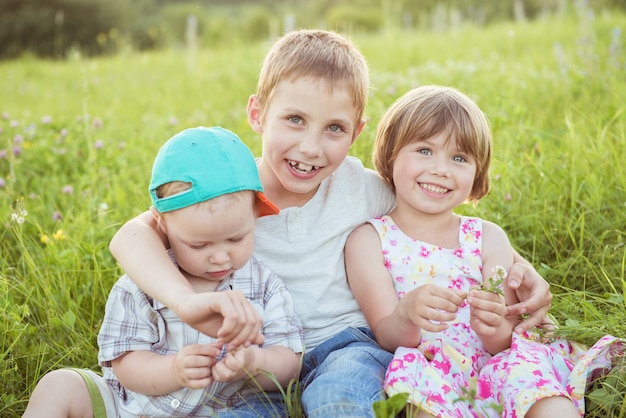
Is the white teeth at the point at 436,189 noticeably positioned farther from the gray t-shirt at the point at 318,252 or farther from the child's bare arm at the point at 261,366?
the child's bare arm at the point at 261,366

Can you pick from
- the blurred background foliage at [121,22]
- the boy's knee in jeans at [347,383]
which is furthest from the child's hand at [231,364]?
the blurred background foliage at [121,22]

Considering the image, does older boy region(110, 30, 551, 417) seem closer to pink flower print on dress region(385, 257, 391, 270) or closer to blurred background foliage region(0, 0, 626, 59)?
pink flower print on dress region(385, 257, 391, 270)

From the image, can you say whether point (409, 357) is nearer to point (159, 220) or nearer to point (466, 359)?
point (466, 359)

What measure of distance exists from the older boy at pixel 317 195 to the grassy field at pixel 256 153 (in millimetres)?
Result: 591

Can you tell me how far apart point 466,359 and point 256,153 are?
2.18 m

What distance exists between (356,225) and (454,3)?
18.8 m

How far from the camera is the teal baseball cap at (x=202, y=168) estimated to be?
199 cm

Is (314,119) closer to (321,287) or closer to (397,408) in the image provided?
(321,287)

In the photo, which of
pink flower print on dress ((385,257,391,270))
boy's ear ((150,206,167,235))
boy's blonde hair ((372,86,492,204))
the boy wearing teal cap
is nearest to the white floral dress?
pink flower print on dress ((385,257,391,270))

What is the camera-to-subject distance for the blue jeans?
1.95 meters

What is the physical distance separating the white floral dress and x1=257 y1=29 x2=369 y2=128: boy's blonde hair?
1.69 ft

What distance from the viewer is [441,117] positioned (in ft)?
8.07

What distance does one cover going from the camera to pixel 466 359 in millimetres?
2244

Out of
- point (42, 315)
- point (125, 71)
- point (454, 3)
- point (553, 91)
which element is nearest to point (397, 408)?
point (42, 315)
